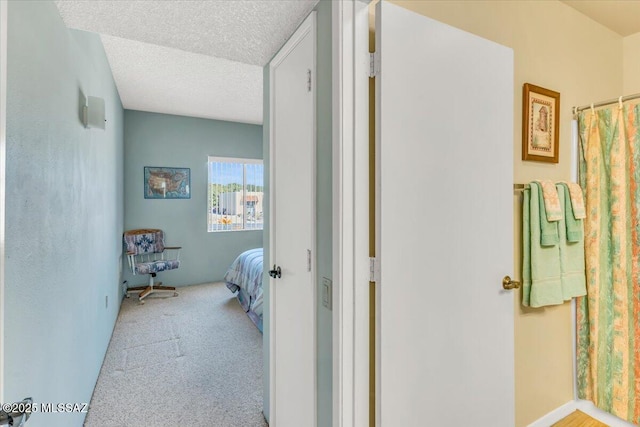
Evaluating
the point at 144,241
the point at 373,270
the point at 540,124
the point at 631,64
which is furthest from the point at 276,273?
the point at 144,241

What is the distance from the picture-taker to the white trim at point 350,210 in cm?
116

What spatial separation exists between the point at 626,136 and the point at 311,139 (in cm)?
184

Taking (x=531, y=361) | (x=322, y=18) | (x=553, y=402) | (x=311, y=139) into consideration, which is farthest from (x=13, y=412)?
(x=553, y=402)

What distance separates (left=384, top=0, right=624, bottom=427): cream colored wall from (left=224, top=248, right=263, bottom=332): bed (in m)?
2.31

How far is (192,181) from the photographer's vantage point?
17.0ft

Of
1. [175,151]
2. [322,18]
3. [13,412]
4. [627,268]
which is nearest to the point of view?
[13,412]

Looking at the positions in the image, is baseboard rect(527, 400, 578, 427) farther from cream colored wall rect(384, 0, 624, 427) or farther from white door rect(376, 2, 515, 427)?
white door rect(376, 2, 515, 427)

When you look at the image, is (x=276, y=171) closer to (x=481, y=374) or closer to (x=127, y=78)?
(x=481, y=374)

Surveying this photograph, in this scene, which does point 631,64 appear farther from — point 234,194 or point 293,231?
point 234,194

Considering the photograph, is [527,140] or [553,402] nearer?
[527,140]

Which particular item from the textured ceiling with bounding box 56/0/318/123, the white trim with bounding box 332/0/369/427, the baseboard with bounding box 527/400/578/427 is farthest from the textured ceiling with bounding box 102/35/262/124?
the baseboard with bounding box 527/400/578/427

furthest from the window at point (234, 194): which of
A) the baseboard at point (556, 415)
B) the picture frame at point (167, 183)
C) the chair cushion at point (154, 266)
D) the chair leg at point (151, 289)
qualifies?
the baseboard at point (556, 415)

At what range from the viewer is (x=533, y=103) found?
1.72m

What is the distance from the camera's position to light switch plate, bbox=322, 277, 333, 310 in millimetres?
1267
